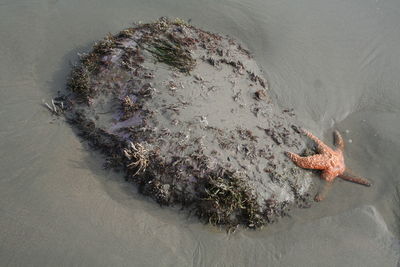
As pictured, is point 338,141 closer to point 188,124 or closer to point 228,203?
point 228,203

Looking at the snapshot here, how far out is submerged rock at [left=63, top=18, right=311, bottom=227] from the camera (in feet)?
17.9

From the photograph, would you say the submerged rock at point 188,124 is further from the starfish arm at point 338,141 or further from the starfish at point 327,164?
the starfish arm at point 338,141

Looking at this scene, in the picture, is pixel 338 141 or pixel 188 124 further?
pixel 338 141

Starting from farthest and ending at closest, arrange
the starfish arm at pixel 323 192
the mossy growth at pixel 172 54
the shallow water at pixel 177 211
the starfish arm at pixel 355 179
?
the mossy growth at pixel 172 54
the starfish arm at pixel 355 179
the starfish arm at pixel 323 192
the shallow water at pixel 177 211

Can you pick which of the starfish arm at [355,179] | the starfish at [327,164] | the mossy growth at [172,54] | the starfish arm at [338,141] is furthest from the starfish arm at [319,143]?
the mossy growth at [172,54]

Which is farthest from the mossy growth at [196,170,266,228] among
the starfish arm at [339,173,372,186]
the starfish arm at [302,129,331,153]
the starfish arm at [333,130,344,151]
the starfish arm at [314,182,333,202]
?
the starfish arm at [333,130,344,151]

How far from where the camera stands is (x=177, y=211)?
5.47m

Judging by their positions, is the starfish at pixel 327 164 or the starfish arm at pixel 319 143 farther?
the starfish arm at pixel 319 143

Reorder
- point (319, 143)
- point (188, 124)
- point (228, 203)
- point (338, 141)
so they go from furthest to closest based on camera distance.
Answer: point (338, 141), point (319, 143), point (188, 124), point (228, 203)

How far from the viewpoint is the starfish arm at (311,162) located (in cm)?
604

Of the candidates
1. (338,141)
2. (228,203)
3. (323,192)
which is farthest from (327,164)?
(228,203)

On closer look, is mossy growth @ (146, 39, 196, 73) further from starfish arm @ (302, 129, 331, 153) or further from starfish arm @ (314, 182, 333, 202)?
starfish arm @ (314, 182, 333, 202)

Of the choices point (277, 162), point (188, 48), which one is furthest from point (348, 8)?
point (277, 162)

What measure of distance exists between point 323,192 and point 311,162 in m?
0.59
